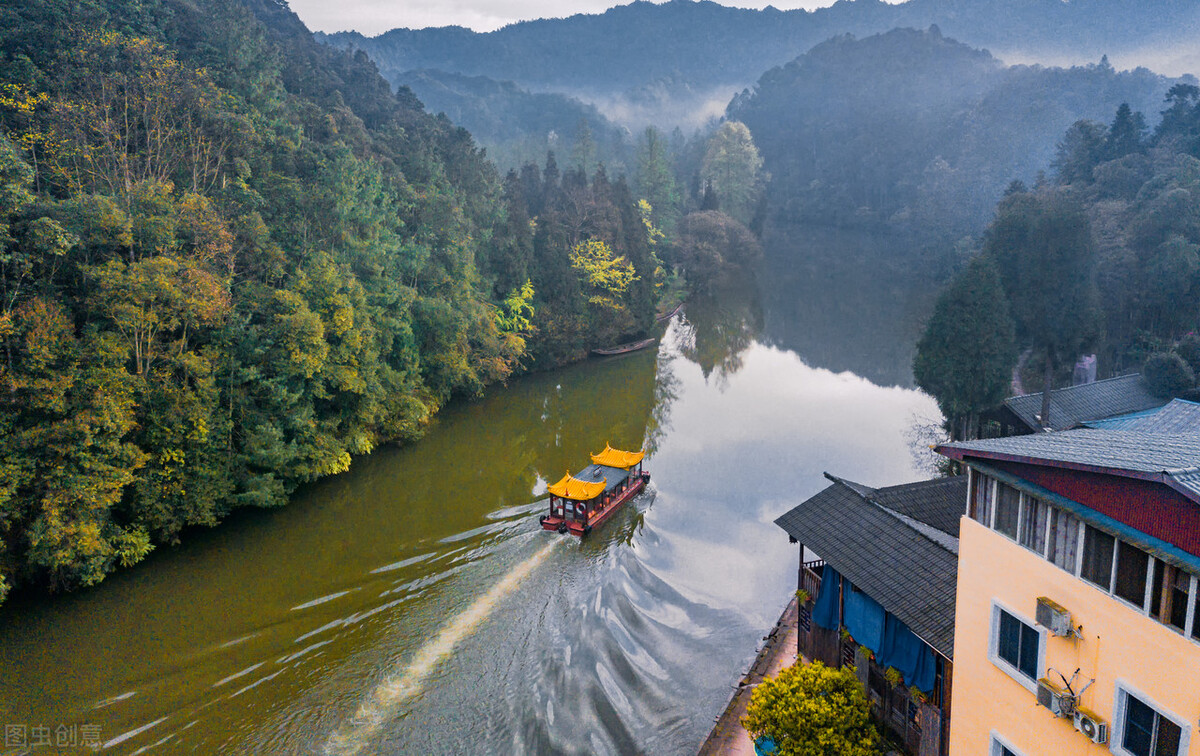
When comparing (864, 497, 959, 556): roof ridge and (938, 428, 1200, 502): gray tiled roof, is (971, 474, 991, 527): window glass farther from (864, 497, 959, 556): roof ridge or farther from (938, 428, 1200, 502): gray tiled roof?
(864, 497, 959, 556): roof ridge

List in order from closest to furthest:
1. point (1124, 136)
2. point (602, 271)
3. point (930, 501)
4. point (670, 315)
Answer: point (930, 501)
point (1124, 136)
point (602, 271)
point (670, 315)

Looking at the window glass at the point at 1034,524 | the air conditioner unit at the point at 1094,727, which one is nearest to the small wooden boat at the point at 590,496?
the window glass at the point at 1034,524

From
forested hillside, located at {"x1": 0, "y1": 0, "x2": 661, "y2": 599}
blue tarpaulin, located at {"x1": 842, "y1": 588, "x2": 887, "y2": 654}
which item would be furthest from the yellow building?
forested hillside, located at {"x1": 0, "y1": 0, "x2": 661, "y2": 599}

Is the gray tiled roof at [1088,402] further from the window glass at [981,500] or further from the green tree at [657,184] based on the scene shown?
the green tree at [657,184]

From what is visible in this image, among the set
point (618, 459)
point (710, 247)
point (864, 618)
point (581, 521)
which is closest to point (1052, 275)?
point (618, 459)

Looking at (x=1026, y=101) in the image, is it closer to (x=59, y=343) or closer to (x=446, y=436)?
(x=446, y=436)

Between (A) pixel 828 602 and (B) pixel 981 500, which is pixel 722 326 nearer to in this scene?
(A) pixel 828 602
